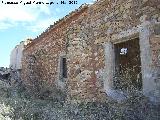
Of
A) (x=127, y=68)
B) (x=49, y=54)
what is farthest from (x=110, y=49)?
(x=49, y=54)

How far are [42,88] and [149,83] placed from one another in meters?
6.85

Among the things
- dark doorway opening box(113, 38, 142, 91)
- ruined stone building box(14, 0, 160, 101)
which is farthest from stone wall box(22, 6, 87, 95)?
dark doorway opening box(113, 38, 142, 91)

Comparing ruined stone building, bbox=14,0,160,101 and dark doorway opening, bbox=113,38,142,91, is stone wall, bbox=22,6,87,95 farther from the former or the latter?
dark doorway opening, bbox=113,38,142,91

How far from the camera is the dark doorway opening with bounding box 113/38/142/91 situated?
6.43 metres

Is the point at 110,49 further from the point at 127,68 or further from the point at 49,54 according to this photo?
the point at 49,54

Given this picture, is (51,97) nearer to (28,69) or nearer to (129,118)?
(28,69)

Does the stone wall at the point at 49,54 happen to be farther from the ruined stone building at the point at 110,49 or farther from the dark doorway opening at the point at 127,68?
the dark doorway opening at the point at 127,68

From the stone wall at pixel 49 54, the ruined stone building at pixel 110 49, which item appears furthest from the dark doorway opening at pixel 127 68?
the stone wall at pixel 49 54

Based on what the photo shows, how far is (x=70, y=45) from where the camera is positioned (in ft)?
31.7

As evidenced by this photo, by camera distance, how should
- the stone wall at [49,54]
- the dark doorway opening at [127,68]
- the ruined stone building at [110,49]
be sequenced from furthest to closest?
the stone wall at [49,54] → the dark doorway opening at [127,68] → the ruined stone building at [110,49]

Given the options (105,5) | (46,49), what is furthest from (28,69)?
(105,5)

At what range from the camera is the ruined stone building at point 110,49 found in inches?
238

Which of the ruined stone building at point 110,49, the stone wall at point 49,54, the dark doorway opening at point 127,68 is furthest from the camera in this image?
the stone wall at point 49,54

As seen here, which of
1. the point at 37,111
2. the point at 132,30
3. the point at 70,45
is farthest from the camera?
the point at 70,45
